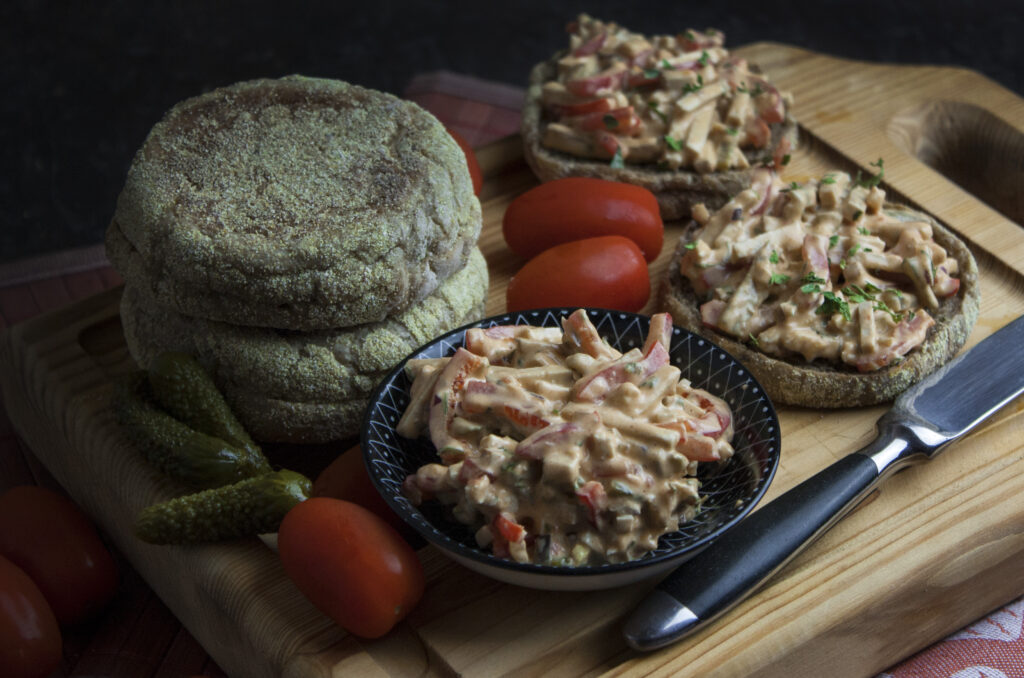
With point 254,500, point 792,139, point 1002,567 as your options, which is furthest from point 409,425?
point 792,139

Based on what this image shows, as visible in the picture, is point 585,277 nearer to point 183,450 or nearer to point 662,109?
point 662,109

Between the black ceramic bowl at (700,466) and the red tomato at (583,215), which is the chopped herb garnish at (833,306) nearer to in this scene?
the black ceramic bowl at (700,466)

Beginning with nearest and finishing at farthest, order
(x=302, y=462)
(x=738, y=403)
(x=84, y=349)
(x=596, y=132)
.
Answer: (x=738, y=403) → (x=302, y=462) → (x=84, y=349) → (x=596, y=132)

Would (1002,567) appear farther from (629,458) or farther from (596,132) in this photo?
(596,132)

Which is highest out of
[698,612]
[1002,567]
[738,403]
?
[738,403]

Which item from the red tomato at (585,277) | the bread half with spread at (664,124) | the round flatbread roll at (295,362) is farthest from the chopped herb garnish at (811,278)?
the round flatbread roll at (295,362)

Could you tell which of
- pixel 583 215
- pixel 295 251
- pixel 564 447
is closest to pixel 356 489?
pixel 295 251

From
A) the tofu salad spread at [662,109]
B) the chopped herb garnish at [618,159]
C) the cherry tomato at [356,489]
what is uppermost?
the tofu salad spread at [662,109]

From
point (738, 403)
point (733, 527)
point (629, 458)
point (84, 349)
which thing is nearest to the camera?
point (629, 458)
